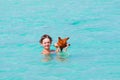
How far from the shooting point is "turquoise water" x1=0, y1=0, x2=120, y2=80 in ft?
26.5

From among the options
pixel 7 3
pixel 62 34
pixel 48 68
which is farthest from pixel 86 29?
pixel 7 3

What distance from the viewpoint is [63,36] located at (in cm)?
1037

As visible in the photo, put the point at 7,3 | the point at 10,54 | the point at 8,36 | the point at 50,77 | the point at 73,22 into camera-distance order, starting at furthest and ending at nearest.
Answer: the point at 7,3
the point at 73,22
the point at 8,36
the point at 10,54
the point at 50,77

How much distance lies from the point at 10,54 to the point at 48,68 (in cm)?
116

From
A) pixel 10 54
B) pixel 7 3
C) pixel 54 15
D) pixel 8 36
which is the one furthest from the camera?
pixel 7 3

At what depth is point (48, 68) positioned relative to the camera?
8258 mm

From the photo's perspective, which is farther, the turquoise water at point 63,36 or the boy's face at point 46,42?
the boy's face at point 46,42

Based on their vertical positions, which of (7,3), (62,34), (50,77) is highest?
(7,3)

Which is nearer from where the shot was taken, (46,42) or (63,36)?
(46,42)

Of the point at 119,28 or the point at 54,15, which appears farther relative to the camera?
the point at 54,15

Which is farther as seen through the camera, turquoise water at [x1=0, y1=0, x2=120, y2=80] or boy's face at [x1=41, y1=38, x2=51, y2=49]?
boy's face at [x1=41, y1=38, x2=51, y2=49]

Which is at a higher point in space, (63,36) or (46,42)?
(63,36)

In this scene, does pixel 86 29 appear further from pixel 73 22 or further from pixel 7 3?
pixel 7 3

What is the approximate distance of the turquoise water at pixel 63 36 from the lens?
808 centimetres
